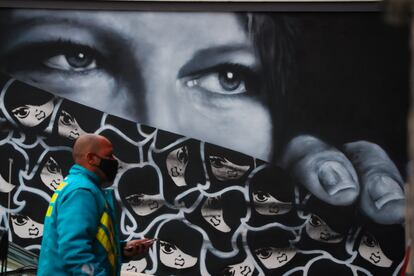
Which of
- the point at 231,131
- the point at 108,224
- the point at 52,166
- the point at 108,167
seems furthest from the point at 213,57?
the point at 108,224

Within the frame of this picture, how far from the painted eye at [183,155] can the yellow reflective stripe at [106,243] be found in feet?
19.1

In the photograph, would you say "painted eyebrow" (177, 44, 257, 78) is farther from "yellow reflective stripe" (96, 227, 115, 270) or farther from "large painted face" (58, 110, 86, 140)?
"yellow reflective stripe" (96, 227, 115, 270)

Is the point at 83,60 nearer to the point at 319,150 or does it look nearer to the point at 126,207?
the point at 126,207

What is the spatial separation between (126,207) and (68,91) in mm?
1635

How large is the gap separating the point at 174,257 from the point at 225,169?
48.6 inches

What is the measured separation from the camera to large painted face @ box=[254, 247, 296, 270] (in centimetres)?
1010

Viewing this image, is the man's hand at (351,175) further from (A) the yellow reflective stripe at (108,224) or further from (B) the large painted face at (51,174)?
(A) the yellow reflective stripe at (108,224)

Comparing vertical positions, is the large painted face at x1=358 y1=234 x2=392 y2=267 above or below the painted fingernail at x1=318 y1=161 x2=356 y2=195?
below

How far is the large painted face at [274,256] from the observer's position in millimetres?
10102

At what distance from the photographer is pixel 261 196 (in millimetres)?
10172

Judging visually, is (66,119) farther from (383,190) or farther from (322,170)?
(383,190)

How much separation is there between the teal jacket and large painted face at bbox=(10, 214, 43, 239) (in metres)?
6.35

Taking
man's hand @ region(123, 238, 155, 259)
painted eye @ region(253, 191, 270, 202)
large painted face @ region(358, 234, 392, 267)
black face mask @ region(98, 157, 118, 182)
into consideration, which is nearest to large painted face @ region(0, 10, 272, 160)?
painted eye @ region(253, 191, 270, 202)

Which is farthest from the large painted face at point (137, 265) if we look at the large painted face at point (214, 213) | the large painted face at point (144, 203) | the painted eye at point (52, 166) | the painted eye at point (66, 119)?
the painted eye at point (66, 119)
